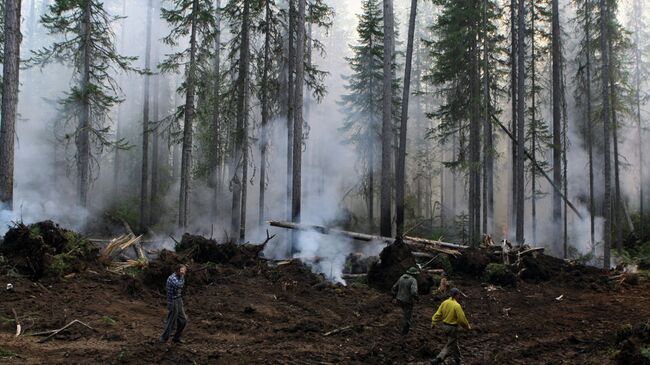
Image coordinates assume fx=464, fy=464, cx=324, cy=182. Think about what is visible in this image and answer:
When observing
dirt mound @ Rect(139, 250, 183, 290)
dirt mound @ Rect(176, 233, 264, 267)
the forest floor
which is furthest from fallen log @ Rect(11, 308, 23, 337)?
dirt mound @ Rect(176, 233, 264, 267)

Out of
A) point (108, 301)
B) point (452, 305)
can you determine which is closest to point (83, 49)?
point (108, 301)

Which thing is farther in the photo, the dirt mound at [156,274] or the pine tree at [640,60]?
the pine tree at [640,60]

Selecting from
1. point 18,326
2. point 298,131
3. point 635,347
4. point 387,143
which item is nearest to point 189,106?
point 298,131

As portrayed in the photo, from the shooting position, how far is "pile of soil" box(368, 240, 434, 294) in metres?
14.8

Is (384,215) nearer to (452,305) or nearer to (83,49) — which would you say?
(452,305)

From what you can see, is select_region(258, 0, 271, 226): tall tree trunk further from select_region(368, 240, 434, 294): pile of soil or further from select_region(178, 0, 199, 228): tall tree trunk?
select_region(368, 240, 434, 294): pile of soil

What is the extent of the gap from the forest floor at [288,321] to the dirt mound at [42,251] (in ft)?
1.30

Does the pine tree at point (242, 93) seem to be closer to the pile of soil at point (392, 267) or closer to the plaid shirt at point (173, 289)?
the pile of soil at point (392, 267)

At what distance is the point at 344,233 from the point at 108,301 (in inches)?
339

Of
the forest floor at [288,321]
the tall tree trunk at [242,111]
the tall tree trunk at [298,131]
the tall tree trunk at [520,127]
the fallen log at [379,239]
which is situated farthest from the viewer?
the tall tree trunk at [242,111]

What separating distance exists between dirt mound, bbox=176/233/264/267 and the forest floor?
0.73 metres

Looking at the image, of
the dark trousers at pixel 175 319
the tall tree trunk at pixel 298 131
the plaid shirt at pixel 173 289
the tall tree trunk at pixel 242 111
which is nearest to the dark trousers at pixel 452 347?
the dark trousers at pixel 175 319

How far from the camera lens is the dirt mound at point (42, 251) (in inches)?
466

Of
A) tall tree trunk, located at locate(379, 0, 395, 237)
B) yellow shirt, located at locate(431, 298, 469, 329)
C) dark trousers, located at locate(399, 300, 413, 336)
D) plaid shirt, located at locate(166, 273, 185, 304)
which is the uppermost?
tall tree trunk, located at locate(379, 0, 395, 237)
